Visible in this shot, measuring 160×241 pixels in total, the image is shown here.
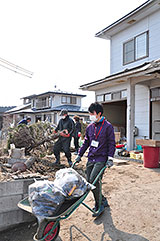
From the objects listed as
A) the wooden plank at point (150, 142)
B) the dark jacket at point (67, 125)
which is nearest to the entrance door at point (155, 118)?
the wooden plank at point (150, 142)

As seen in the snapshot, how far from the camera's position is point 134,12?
1059cm

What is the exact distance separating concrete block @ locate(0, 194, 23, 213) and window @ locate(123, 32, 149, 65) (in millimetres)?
9358

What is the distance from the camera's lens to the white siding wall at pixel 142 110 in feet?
32.9

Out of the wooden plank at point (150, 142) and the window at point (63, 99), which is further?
the window at point (63, 99)

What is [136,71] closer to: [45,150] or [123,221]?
[45,150]

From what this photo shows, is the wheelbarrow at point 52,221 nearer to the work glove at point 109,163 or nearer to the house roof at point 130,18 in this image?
the work glove at point 109,163

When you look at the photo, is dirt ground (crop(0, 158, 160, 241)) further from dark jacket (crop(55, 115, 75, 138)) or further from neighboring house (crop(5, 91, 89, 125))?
neighboring house (crop(5, 91, 89, 125))

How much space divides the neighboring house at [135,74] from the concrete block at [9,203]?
19.8 ft

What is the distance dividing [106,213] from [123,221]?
367 mm

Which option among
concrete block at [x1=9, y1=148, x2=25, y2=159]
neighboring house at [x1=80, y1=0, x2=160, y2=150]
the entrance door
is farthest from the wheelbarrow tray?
the entrance door

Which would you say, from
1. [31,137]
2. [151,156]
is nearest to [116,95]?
[151,156]

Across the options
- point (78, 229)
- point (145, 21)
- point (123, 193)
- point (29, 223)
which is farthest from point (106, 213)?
point (145, 21)

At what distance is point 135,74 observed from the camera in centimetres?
805

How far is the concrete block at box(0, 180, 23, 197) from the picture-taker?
3383mm
